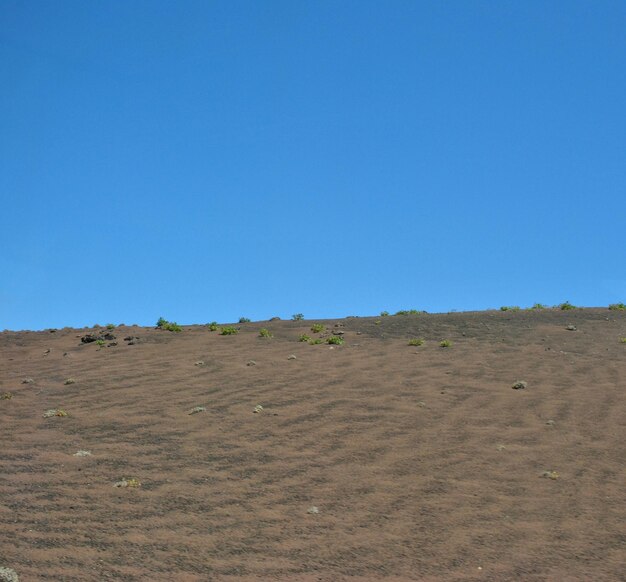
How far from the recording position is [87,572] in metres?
7.04

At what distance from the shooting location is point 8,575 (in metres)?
6.70

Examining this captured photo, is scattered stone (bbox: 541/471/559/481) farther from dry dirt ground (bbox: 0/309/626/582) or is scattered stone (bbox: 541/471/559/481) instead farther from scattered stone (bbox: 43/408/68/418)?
scattered stone (bbox: 43/408/68/418)

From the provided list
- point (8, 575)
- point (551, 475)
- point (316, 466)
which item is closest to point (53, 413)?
point (316, 466)

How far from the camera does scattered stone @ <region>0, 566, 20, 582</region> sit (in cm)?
664

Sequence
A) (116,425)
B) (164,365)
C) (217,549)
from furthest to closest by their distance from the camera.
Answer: (164,365)
(116,425)
(217,549)

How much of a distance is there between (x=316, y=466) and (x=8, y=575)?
191 inches

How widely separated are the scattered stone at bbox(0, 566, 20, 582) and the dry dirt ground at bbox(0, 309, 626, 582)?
16 centimetres

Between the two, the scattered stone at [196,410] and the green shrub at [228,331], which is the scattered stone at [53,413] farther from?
the green shrub at [228,331]

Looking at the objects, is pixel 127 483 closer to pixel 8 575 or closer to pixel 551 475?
pixel 8 575

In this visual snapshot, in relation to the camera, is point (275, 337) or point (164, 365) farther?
point (275, 337)

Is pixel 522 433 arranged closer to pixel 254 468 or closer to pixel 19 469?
pixel 254 468

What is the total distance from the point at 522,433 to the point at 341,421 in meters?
3.17

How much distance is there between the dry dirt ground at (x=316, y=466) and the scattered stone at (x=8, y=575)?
156 millimetres

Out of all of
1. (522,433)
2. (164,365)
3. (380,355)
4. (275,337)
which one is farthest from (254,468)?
(275,337)
